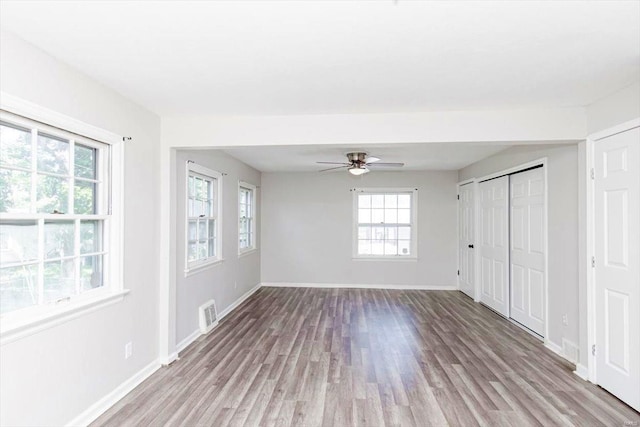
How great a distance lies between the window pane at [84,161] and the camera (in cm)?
246

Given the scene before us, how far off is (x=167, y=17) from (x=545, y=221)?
4.13 metres

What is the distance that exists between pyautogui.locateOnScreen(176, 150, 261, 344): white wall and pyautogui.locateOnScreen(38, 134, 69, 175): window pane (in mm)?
1313

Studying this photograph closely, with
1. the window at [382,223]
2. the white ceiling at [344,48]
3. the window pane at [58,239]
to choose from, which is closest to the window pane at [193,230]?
the white ceiling at [344,48]

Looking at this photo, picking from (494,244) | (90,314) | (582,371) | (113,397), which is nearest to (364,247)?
(494,244)

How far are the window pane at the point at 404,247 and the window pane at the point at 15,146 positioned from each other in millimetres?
Answer: 6122

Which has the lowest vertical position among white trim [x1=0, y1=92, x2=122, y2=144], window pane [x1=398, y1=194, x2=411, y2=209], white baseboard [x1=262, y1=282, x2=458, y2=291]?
white baseboard [x1=262, y1=282, x2=458, y2=291]

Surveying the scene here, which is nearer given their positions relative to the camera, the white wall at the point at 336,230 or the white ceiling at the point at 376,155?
the white ceiling at the point at 376,155

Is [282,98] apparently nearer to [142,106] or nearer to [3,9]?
[142,106]

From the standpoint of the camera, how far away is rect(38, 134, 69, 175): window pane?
2.13 meters

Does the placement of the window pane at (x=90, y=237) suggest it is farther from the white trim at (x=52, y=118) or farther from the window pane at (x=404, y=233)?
the window pane at (x=404, y=233)

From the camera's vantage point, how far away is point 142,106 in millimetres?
3061

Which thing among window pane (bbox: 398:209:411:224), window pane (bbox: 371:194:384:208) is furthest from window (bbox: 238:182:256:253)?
window pane (bbox: 398:209:411:224)

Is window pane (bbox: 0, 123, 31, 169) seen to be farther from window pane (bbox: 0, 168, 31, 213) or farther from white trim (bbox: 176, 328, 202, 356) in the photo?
white trim (bbox: 176, 328, 202, 356)

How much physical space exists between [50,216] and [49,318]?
625 millimetres
